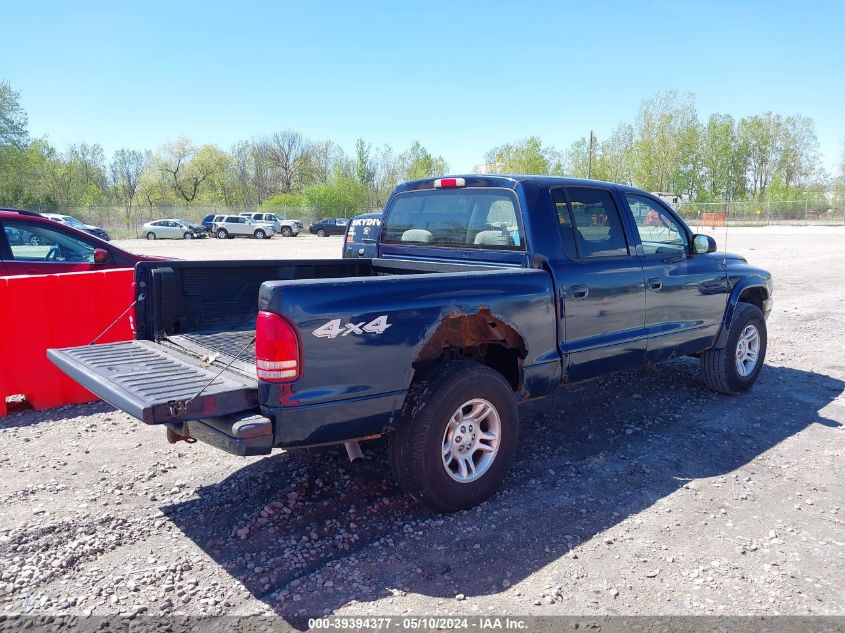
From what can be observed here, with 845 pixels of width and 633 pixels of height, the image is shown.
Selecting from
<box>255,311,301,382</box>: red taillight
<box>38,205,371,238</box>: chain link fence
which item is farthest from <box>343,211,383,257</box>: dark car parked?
<box>38,205,371,238</box>: chain link fence

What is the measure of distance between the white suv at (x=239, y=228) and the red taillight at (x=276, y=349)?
A: 44.8m

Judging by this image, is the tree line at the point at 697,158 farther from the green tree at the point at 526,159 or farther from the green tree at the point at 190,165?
the green tree at the point at 190,165

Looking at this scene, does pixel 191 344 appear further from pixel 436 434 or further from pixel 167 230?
pixel 167 230

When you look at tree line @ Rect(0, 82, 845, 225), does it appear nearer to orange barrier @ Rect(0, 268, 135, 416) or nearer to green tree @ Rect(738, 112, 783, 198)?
green tree @ Rect(738, 112, 783, 198)

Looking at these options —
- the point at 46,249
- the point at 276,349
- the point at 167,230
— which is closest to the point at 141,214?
the point at 167,230

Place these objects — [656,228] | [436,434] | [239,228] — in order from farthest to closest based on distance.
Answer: [239,228], [656,228], [436,434]

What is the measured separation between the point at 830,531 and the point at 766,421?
1.96 m

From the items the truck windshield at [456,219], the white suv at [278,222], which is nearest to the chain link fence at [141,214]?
the white suv at [278,222]

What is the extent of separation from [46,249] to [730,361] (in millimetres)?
7263

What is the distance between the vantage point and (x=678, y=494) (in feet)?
13.4

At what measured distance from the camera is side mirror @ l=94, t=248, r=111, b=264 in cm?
723

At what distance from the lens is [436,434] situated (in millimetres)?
3594

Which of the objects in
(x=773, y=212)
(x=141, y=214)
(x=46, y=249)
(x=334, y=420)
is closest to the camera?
(x=334, y=420)

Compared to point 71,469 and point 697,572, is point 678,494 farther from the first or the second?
point 71,469
